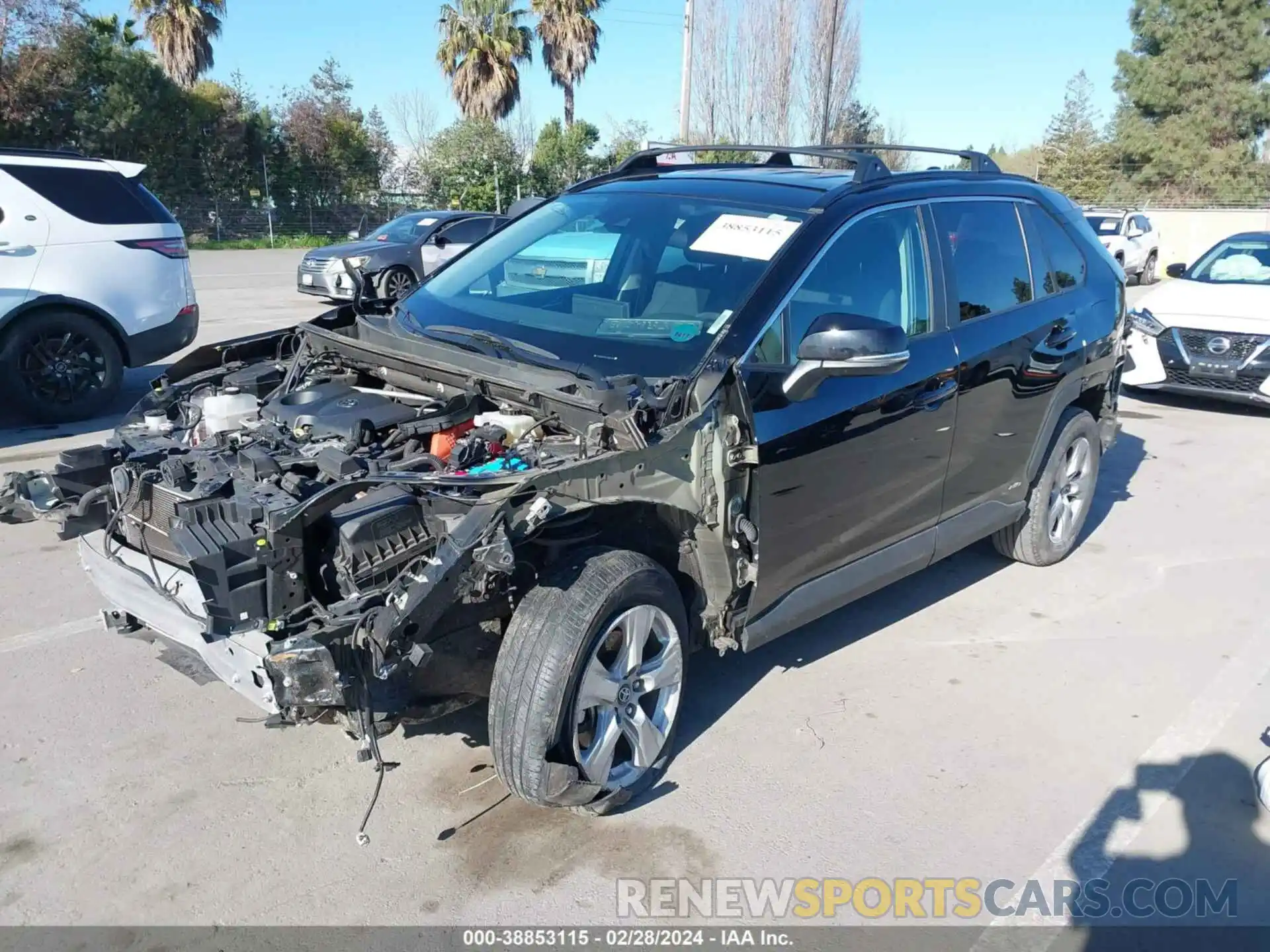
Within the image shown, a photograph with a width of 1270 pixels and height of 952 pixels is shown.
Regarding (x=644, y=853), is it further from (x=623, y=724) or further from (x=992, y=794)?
(x=992, y=794)

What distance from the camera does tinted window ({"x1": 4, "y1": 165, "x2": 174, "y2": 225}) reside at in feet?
25.9

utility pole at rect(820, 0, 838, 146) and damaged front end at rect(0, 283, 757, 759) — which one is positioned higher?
utility pole at rect(820, 0, 838, 146)

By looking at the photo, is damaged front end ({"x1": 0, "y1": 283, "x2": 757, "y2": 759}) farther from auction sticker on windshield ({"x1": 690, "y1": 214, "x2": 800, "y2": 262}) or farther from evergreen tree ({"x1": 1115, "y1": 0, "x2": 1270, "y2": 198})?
evergreen tree ({"x1": 1115, "y1": 0, "x2": 1270, "y2": 198})

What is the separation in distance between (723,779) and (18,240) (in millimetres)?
7108

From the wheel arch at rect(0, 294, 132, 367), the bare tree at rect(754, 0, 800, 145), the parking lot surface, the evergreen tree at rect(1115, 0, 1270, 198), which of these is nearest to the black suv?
the parking lot surface

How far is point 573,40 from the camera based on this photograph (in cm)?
3797

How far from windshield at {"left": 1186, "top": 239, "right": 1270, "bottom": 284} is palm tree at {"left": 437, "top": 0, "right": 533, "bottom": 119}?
1173 inches

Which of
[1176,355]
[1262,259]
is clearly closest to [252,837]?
[1176,355]

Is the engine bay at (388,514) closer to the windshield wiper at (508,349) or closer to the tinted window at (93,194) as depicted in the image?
the windshield wiper at (508,349)

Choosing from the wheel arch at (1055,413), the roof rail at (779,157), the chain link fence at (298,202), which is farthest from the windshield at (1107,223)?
the roof rail at (779,157)

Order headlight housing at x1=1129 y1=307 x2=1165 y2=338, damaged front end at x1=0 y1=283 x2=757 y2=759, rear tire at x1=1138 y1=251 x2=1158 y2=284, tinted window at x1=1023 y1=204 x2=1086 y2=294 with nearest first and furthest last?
damaged front end at x1=0 y1=283 x2=757 y2=759 → tinted window at x1=1023 y1=204 x2=1086 y2=294 → headlight housing at x1=1129 y1=307 x2=1165 y2=338 → rear tire at x1=1138 y1=251 x2=1158 y2=284

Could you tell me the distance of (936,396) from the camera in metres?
4.19

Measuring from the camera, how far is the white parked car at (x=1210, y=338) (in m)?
9.29

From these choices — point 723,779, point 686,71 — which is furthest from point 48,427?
point 686,71
